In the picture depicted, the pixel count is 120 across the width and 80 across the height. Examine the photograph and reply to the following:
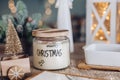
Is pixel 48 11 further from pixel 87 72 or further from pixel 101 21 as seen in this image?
pixel 87 72

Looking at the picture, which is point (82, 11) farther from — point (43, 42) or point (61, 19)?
point (43, 42)

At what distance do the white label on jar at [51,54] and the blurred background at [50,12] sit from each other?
26cm

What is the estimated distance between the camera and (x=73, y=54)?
3.23ft

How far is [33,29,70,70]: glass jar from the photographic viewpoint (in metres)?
0.74

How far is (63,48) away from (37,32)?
0.35 ft

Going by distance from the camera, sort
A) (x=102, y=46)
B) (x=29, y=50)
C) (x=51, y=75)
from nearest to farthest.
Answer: (x=51, y=75) < (x=102, y=46) < (x=29, y=50)

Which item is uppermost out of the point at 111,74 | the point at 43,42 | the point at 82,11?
the point at 82,11

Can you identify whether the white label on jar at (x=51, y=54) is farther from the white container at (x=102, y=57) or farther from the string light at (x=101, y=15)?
the string light at (x=101, y=15)

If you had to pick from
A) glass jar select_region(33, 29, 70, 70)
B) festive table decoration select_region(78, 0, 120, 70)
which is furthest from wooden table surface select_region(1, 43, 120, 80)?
festive table decoration select_region(78, 0, 120, 70)

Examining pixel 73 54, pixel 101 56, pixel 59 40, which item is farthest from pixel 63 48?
pixel 73 54

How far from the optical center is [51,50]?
739 mm

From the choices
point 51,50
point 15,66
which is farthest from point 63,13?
point 15,66

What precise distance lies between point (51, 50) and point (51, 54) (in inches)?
0.5

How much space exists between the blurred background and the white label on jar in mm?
257
